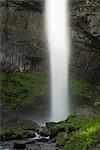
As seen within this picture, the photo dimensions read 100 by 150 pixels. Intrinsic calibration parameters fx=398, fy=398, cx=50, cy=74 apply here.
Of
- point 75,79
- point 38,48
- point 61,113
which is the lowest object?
point 61,113

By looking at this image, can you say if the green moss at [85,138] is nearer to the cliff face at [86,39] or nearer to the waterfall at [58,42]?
the waterfall at [58,42]

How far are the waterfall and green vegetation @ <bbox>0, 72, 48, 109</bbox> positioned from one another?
1233 mm

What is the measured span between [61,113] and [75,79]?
5830 millimetres

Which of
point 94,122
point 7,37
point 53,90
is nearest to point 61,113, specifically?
point 53,90

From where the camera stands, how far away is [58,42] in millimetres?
42531

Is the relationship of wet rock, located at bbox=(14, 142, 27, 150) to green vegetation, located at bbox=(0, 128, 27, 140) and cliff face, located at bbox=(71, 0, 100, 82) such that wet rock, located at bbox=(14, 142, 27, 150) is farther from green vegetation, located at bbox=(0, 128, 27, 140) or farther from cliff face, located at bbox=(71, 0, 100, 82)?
cliff face, located at bbox=(71, 0, 100, 82)

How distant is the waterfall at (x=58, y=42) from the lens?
4031 cm

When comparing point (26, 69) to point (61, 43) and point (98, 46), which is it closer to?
point (61, 43)

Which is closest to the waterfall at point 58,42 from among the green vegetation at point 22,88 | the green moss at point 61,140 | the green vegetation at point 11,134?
the green vegetation at point 22,88

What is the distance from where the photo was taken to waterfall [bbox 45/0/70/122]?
132ft

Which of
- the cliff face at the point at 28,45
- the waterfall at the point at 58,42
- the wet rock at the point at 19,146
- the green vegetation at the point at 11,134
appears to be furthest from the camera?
the cliff face at the point at 28,45

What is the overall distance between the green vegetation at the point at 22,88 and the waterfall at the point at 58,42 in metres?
1.23

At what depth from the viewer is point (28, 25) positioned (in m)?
41.7

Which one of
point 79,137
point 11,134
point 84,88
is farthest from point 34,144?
point 84,88
